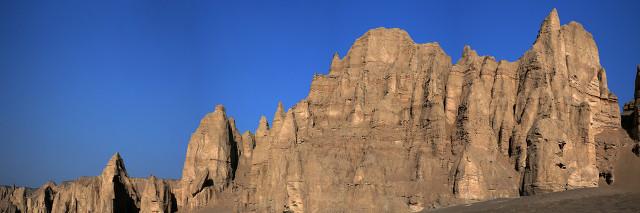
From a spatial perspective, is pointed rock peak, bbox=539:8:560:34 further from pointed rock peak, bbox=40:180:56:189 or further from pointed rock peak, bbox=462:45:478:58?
pointed rock peak, bbox=40:180:56:189

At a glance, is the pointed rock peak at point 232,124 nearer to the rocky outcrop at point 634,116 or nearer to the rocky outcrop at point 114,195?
the rocky outcrop at point 114,195

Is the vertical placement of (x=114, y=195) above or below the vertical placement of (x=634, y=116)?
below

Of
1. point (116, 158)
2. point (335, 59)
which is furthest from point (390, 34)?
point (116, 158)

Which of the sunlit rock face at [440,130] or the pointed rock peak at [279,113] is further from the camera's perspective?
the pointed rock peak at [279,113]

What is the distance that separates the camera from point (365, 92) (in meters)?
90.4

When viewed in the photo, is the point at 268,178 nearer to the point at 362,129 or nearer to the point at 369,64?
the point at 362,129

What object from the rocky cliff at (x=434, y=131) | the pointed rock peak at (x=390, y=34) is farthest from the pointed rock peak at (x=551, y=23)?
the pointed rock peak at (x=390, y=34)

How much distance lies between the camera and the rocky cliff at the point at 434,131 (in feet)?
253

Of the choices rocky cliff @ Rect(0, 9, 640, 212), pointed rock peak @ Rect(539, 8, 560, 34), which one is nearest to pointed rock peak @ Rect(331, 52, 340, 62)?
rocky cliff @ Rect(0, 9, 640, 212)

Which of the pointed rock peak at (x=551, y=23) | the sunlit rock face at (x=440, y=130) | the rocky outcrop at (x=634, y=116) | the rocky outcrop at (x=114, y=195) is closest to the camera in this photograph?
the sunlit rock face at (x=440, y=130)

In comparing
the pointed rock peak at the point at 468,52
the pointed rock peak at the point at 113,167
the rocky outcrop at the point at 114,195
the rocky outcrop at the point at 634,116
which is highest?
the pointed rock peak at the point at 468,52

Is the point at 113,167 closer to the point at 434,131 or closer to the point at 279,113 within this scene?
the point at 279,113

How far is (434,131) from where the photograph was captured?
Result: 3285 inches

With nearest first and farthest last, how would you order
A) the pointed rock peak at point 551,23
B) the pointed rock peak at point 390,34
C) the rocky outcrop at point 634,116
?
the rocky outcrop at point 634,116 < the pointed rock peak at point 551,23 < the pointed rock peak at point 390,34
